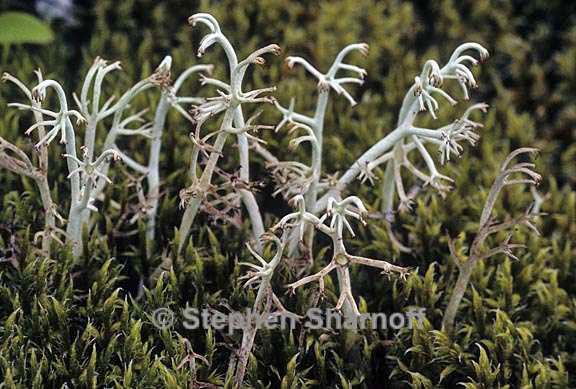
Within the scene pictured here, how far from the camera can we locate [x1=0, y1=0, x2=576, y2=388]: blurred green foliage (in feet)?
5.62

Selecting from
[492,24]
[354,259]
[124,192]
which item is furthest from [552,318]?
[492,24]

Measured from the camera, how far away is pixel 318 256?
1.94 metres

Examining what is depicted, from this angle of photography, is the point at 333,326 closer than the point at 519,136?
Yes

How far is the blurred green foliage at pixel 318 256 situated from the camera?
1.71 metres

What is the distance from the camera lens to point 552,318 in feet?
6.52

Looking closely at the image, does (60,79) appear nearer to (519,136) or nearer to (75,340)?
(75,340)

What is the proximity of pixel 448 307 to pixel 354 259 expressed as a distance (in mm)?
392

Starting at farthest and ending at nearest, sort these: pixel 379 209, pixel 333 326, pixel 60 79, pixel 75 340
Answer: pixel 60 79, pixel 379 209, pixel 333 326, pixel 75 340

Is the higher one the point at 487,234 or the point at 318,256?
the point at 487,234

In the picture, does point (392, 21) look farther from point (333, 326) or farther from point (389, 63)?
point (333, 326)

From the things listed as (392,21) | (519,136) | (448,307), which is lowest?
(448,307)

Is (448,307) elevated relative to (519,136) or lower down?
lower down

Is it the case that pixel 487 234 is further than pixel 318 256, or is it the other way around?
pixel 318 256

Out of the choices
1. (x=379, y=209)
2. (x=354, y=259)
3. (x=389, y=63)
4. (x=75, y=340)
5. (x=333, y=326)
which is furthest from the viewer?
(x=389, y=63)
